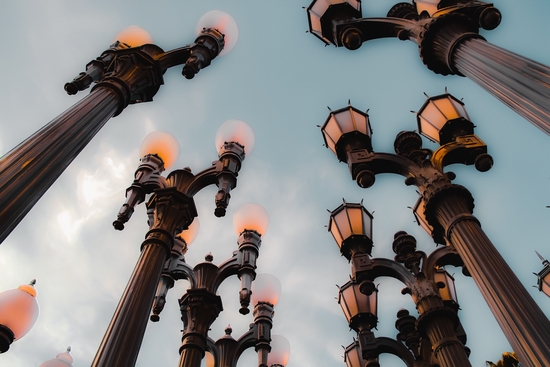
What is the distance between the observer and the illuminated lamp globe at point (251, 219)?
25.7 feet

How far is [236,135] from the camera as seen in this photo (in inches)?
324

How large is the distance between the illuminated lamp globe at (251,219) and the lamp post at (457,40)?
3.38 m

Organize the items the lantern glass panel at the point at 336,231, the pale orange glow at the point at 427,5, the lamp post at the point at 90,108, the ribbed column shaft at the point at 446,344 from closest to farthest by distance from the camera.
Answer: the lamp post at the point at 90,108 < the ribbed column shaft at the point at 446,344 < the pale orange glow at the point at 427,5 < the lantern glass panel at the point at 336,231

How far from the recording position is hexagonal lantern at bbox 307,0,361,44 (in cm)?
633

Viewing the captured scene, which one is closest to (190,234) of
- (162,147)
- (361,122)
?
(162,147)

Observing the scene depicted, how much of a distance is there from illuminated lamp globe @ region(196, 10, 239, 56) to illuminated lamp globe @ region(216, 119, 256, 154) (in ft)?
4.75

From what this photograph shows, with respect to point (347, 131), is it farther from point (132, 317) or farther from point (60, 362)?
point (60, 362)

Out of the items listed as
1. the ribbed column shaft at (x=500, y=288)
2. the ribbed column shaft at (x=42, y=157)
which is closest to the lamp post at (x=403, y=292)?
the ribbed column shaft at (x=500, y=288)

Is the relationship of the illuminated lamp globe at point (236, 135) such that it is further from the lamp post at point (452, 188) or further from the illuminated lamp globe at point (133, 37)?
the illuminated lamp globe at point (133, 37)

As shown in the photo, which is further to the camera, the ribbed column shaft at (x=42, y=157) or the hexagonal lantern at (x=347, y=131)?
the hexagonal lantern at (x=347, y=131)

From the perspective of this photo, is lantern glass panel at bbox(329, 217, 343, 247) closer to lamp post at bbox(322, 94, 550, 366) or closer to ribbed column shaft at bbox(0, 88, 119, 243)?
lamp post at bbox(322, 94, 550, 366)

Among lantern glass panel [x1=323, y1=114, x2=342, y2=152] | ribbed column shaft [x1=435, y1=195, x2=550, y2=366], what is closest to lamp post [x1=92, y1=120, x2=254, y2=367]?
lantern glass panel [x1=323, y1=114, x2=342, y2=152]

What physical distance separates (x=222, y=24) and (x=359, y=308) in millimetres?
5626

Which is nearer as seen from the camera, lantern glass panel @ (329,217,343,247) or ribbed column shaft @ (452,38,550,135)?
ribbed column shaft @ (452,38,550,135)
